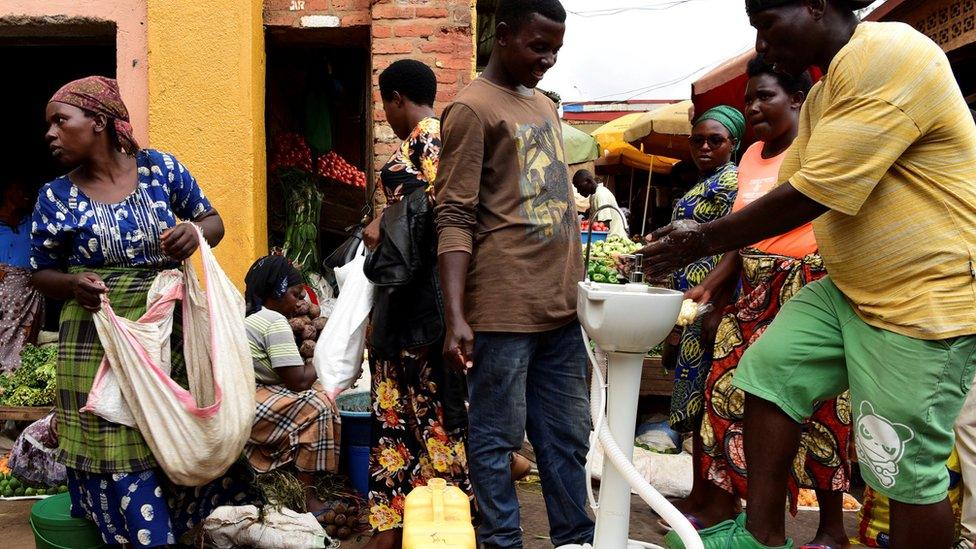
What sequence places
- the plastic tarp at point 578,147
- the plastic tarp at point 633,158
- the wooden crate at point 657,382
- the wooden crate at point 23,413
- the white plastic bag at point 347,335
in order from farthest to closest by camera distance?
the plastic tarp at point 633,158 < the plastic tarp at point 578,147 < the wooden crate at point 657,382 < the wooden crate at point 23,413 < the white plastic bag at point 347,335

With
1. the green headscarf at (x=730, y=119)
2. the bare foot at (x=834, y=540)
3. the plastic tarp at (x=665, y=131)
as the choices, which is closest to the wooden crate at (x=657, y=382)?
the green headscarf at (x=730, y=119)

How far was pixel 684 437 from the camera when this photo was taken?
204 inches

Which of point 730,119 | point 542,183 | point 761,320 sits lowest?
point 761,320

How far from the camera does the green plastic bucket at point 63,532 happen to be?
3049mm

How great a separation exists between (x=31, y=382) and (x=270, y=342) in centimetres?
205

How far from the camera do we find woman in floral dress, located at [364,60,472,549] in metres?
3.12

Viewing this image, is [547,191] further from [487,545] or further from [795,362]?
[487,545]

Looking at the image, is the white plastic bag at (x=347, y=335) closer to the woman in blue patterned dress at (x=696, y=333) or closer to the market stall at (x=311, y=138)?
the woman in blue patterned dress at (x=696, y=333)

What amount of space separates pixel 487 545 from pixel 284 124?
4.85 metres

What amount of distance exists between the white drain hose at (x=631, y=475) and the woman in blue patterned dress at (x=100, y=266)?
1652mm

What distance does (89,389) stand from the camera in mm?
2979

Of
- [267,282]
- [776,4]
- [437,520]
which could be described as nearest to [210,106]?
[267,282]

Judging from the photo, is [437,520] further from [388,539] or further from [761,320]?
[761,320]

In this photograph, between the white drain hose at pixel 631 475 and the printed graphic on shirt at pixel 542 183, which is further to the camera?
the printed graphic on shirt at pixel 542 183
